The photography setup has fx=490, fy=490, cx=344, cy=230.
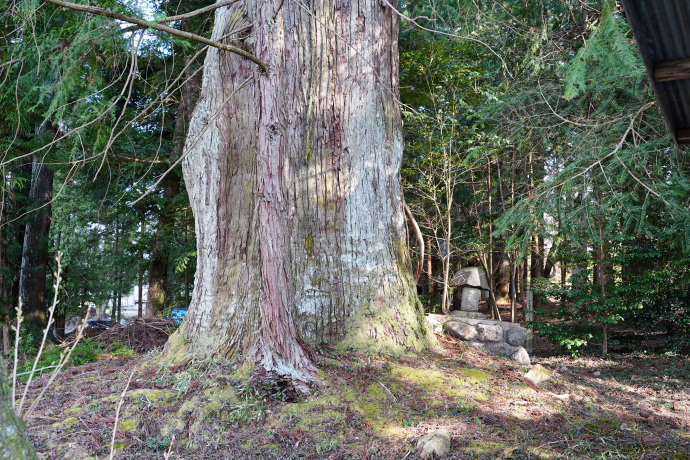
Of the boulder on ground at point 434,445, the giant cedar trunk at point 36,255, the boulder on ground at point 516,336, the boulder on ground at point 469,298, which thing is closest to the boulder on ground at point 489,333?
the boulder on ground at point 516,336

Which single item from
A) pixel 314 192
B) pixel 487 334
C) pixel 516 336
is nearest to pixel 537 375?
pixel 487 334

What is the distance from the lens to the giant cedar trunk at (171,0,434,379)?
483 cm

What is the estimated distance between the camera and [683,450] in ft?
11.5

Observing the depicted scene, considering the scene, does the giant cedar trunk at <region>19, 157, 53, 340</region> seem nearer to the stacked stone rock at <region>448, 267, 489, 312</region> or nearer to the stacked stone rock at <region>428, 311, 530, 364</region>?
the stacked stone rock at <region>428, 311, 530, 364</region>

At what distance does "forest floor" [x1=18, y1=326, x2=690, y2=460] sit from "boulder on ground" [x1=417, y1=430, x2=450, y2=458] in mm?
86

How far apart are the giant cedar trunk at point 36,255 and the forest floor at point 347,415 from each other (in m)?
7.37

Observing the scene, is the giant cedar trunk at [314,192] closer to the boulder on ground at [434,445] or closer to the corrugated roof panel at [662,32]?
the boulder on ground at [434,445]

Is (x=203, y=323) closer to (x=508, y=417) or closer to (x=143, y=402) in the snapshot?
(x=143, y=402)

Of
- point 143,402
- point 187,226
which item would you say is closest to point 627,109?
point 143,402

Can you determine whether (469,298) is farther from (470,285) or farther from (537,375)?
(537,375)

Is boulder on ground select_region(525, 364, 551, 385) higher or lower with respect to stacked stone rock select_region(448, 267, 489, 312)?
lower

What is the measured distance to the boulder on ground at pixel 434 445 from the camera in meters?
3.21

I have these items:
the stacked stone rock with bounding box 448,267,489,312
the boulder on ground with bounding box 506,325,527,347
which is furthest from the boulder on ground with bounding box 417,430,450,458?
the stacked stone rock with bounding box 448,267,489,312

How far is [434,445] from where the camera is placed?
3.25 metres
